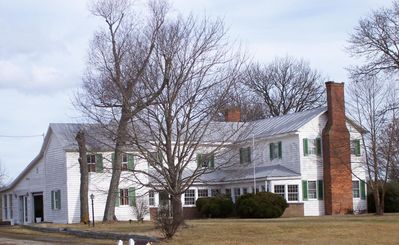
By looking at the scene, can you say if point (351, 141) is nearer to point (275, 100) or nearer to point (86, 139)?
point (86, 139)

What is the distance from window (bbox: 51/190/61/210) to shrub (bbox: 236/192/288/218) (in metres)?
12.8

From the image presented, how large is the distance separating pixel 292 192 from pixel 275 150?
12.6 feet

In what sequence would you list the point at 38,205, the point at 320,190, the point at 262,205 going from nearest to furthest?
the point at 262,205 < the point at 320,190 < the point at 38,205

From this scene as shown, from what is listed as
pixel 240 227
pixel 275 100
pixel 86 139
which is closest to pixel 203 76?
pixel 240 227

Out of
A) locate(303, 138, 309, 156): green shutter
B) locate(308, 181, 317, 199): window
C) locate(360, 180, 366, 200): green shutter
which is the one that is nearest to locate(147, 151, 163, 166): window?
locate(303, 138, 309, 156): green shutter

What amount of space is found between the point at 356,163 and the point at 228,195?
9.22 metres

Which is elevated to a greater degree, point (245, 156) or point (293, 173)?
point (245, 156)

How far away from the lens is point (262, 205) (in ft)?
142

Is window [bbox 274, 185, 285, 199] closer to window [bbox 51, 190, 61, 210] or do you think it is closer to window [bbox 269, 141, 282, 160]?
window [bbox 269, 141, 282, 160]

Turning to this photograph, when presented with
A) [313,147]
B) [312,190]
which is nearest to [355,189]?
[312,190]

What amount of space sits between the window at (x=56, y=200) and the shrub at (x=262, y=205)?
12839 millimetres

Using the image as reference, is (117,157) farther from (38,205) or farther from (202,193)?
(38,205)

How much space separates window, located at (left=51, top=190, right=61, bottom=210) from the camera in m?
49.1

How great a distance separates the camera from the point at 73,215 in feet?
156
